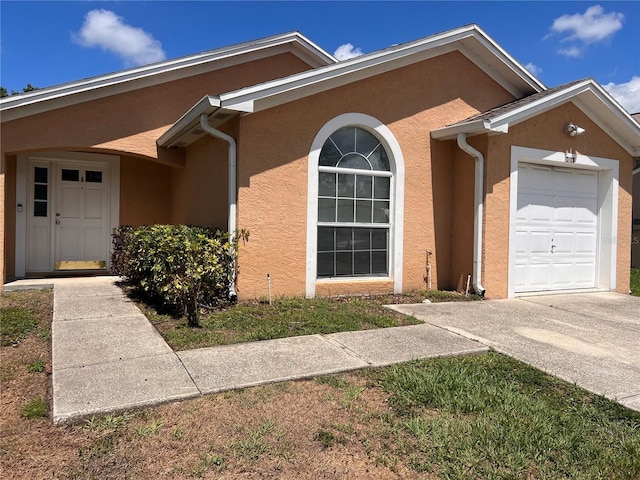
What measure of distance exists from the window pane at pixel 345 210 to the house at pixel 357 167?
25 mm

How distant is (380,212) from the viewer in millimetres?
7871

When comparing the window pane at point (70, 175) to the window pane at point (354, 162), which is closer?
the window pane at point (354, 162)

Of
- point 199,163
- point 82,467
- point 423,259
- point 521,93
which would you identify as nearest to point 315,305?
point 423,259

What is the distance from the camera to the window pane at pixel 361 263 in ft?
25.4

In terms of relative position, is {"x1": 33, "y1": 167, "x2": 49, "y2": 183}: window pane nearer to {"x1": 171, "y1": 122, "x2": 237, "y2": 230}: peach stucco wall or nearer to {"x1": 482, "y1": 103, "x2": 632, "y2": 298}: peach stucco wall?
{"x1": 171, "y1": 122, "x2": 237, "y2": 230}: peach stucco wall

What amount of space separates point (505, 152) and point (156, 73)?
673cm

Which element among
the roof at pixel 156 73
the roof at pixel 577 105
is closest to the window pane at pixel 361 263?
the roof at pixel 577 105

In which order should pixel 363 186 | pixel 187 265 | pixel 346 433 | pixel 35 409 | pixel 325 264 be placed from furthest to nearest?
pixel 363 186 < pixel 325 264 < pixel 187 265 < pixel 35 409 < pixel 346 433

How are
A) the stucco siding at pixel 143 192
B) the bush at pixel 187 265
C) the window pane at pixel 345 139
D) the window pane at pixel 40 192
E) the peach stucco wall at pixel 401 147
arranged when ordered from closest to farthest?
the bush at pixel 187 265 → the peach stucco wall at pixel 401 147 → the window pane at pixel 345 139 → the window pane at pixel 40 192 → the stucco siding at pixel 143 192

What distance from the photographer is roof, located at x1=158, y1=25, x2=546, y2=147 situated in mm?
6453

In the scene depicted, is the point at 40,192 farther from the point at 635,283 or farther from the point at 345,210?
the point at 635,283

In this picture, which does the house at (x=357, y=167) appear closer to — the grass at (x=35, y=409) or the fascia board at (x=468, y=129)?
the fascia board at (x=468, y=129)

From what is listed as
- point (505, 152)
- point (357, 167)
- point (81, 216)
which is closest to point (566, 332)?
point (505, 152)

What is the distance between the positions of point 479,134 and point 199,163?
199 inches
